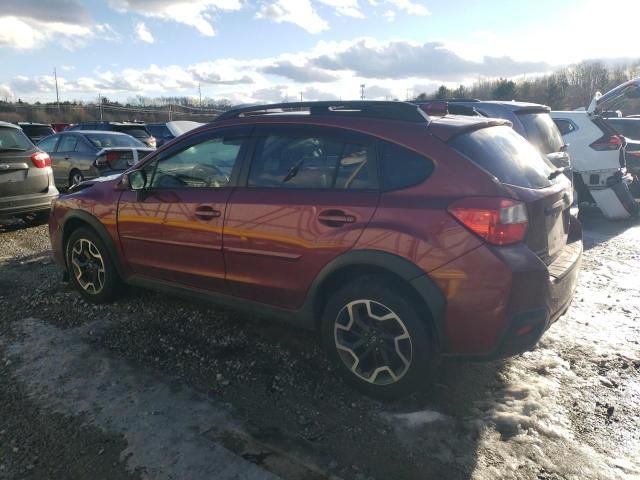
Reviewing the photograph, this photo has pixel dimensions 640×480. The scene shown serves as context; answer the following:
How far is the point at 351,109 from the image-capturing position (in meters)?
3.39

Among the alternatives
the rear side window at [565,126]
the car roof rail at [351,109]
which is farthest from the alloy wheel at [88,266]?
the rear side window at [565,126]

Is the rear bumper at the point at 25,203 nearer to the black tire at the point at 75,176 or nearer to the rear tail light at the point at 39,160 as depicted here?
the rear tail light at the point at 39,160

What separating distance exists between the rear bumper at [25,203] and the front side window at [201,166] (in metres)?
4.51

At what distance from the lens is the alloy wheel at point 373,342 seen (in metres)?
2.96

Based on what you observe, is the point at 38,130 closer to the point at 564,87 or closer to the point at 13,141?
the point at 13,141

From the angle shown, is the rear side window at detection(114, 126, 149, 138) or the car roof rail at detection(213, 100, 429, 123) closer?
the car roof rail at detection(213, 100, 429, 123)

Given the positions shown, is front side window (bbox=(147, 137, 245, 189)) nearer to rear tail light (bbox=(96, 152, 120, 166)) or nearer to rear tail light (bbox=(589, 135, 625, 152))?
rear tail light (bbox=(589, 135, 625, 152))

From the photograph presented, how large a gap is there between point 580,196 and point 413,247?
6.76 metres

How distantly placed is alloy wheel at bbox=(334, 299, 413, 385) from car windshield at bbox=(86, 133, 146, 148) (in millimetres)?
9797

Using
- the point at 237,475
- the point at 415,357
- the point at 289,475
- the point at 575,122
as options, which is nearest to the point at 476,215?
the point at 415,357

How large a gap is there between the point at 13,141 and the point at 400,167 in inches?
280

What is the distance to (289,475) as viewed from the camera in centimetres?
247

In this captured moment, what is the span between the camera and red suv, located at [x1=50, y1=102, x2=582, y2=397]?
2740 millimetres

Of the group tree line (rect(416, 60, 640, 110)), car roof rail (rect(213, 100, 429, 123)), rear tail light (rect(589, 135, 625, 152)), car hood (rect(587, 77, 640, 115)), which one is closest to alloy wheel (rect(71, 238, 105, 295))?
car roof rail (rect(213, 100, 429, 123))
